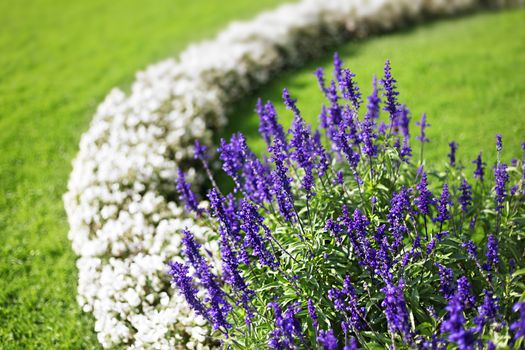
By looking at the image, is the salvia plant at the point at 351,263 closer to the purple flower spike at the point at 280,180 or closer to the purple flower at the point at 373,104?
the purple flower spike at the point at 280,180

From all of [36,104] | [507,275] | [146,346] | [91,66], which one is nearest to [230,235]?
[146,346]

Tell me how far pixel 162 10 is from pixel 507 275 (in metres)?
16.7

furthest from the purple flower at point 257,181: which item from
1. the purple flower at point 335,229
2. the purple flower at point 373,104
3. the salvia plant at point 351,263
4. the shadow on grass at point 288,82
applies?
the shadow on grass at point 288,82

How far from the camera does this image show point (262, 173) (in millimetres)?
5031

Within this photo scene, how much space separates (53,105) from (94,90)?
103 centimetres

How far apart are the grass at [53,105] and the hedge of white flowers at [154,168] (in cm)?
61

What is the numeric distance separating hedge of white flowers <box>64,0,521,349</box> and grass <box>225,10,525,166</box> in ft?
2.56

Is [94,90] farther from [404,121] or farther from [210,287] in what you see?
[210,287]

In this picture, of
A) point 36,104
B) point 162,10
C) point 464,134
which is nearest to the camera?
point 464,134

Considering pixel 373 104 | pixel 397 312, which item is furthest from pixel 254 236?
pixel 373 104

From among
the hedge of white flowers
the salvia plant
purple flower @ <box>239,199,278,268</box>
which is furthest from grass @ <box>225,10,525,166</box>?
purple flower @ <box>239,199,278,268</box>

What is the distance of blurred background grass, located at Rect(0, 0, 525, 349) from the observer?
700 cm

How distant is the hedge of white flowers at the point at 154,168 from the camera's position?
5.54 meters

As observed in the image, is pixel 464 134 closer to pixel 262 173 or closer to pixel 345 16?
pixel 262 173
